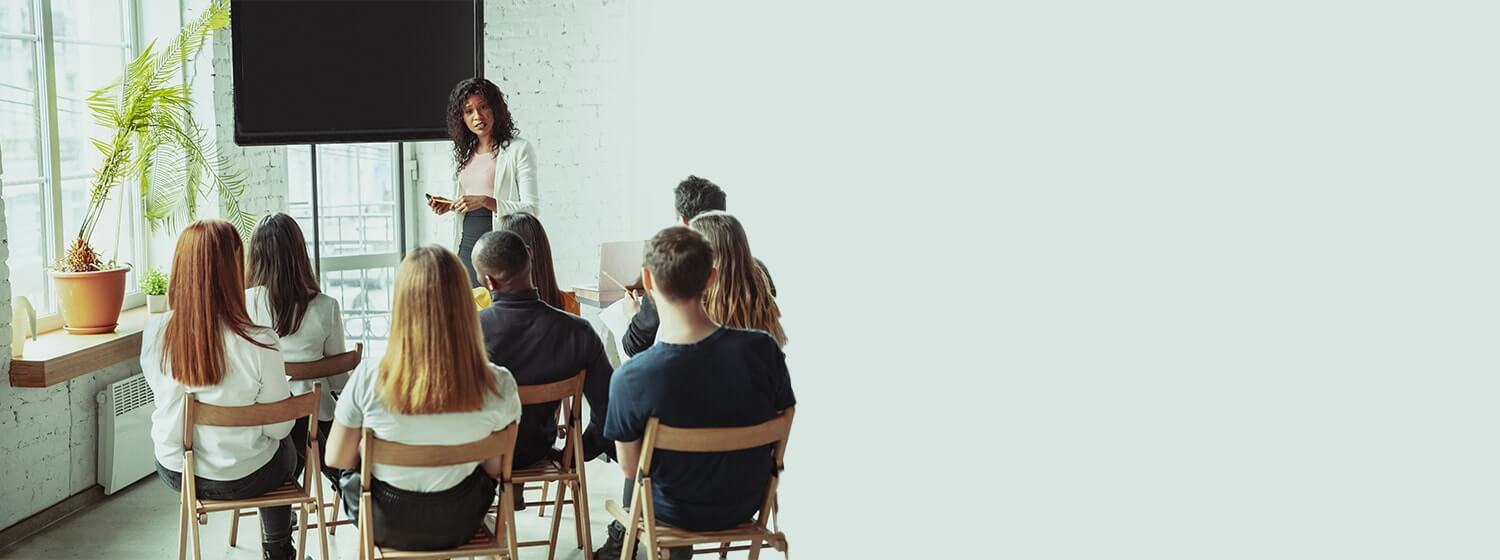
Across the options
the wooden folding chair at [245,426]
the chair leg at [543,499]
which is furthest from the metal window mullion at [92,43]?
the chair leg at [543,499]

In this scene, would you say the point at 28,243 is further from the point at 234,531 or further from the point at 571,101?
the point at 571,101

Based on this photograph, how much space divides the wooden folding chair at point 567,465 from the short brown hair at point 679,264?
60 cm

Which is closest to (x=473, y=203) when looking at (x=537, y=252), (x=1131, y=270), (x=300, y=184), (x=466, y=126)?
(x=466, y=126)

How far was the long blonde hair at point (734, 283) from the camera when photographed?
3.53 m

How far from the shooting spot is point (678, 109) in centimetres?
592

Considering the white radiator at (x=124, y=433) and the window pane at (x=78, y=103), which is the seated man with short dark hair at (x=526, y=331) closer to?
the white radiator at (x=124, y=433)

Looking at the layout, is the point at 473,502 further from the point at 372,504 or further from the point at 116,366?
the point at 116,366

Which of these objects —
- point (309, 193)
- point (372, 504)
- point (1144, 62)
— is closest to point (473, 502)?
point (372, 504)

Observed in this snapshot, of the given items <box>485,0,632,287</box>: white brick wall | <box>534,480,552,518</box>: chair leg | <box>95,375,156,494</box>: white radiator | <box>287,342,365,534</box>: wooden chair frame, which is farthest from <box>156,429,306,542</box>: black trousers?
<box>485,0,632,287</box>: white brick wall

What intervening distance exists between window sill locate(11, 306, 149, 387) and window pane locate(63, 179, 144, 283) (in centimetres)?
37

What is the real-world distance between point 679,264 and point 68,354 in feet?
8.11

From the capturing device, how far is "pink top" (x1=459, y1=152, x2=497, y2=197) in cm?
520

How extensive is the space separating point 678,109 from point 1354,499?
12.9ft

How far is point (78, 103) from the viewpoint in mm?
4902
